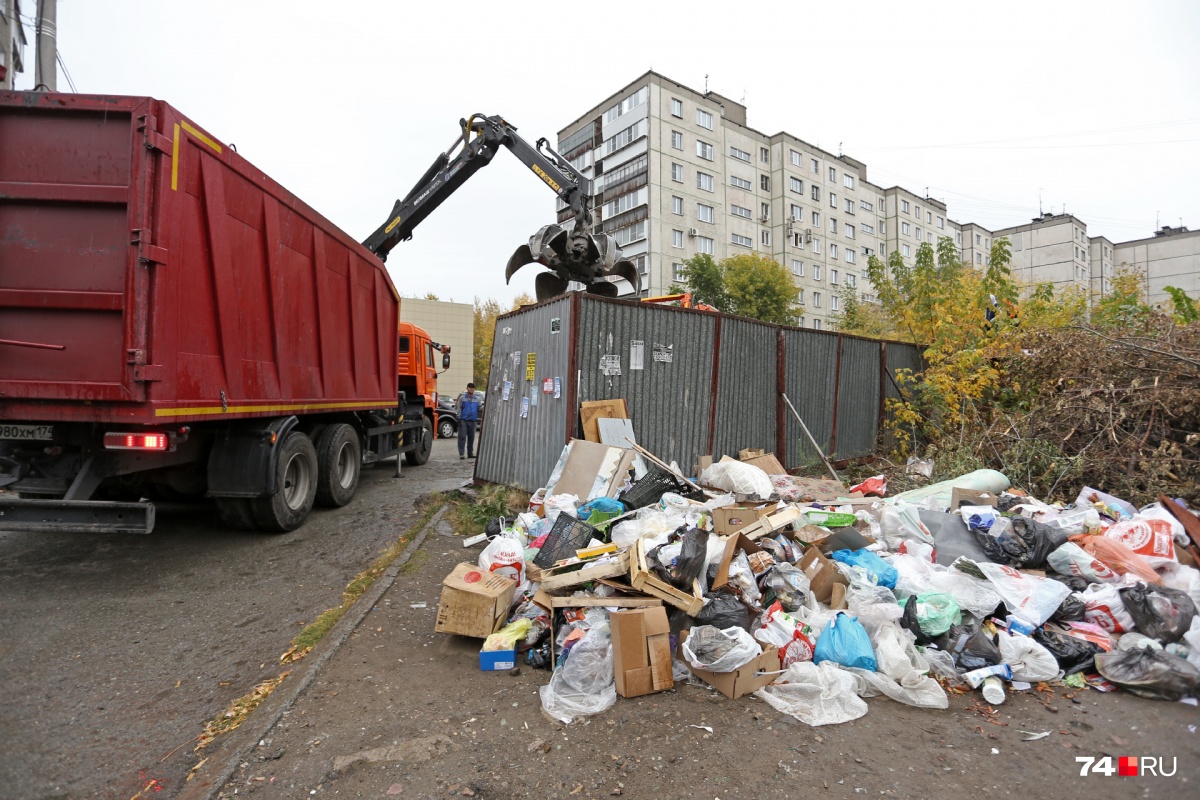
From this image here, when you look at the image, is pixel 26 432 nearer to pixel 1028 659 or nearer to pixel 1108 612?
pixel 1028 659

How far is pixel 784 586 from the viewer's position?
11.4 ft

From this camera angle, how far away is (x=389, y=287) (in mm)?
8766

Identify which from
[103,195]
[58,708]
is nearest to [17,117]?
[103,195]

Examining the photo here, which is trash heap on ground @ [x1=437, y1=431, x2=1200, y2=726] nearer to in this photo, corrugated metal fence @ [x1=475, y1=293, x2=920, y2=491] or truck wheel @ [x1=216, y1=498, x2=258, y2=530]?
corrugated metal fence @ [x1=475, y1=293, x2=920, y2=491]

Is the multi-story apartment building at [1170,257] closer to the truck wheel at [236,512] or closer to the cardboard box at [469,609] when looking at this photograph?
the cardboard box at [469,609]

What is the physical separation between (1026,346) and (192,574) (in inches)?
376

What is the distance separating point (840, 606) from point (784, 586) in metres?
0.33

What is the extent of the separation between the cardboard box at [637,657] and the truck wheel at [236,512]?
439cm

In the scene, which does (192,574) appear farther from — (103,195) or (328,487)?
(103,195)

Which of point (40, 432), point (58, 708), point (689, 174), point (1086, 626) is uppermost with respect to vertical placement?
point (689, 174)

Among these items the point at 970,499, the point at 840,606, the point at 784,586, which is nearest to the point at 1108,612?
the point at 840,606

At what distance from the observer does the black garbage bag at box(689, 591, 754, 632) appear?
10.1ft

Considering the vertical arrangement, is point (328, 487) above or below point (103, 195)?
below

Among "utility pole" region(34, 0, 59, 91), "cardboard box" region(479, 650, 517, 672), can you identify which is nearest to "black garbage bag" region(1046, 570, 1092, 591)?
"cardboard box" region(479, 650, 517, 672)
